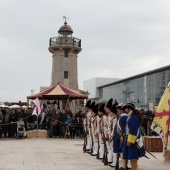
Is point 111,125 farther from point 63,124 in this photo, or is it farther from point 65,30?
Result: point 65,30

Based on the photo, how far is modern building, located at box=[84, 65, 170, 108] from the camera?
55156 millimetres

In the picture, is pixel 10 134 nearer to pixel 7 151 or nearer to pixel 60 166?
pixel 7 151

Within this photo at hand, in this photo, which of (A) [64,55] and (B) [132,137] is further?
(A) [64,55]

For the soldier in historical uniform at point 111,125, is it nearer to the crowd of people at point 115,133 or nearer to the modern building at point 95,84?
the crowd of people at point 115,133

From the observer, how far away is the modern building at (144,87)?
55156 millimetres

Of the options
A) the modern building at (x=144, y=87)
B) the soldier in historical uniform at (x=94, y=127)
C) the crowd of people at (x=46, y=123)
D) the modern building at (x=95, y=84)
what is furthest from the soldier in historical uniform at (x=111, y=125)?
the modern building at (x=95, y=84)

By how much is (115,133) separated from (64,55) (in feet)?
87.4

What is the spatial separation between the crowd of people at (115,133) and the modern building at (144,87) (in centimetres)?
3460

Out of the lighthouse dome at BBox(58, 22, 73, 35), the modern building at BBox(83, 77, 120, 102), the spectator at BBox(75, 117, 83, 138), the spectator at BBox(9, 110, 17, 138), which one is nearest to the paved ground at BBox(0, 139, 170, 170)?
the spectator at BBox(9, 110, 17, 138)

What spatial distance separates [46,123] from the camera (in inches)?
830

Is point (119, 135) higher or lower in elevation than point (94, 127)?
lower

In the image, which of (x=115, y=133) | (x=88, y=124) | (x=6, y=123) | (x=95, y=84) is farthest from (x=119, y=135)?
(x=95, y=84)

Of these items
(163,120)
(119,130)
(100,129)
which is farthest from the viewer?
(100,129)

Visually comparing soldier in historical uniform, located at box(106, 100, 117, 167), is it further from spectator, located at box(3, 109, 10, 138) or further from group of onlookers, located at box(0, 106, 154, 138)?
spectator, located at box(3, 109, 10, 138)
